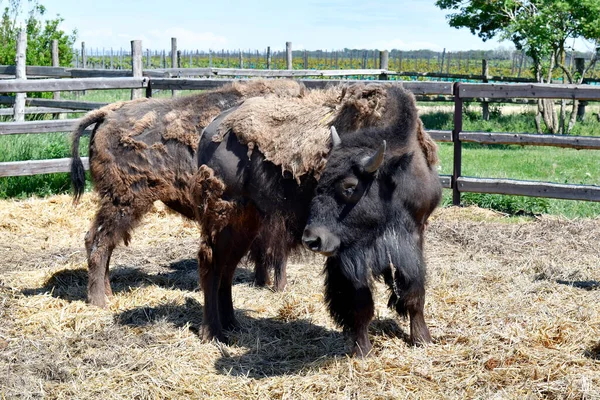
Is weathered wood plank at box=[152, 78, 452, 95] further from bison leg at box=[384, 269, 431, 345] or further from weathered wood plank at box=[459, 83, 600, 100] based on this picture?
bison leg at box=[384, 269, 431, 345]

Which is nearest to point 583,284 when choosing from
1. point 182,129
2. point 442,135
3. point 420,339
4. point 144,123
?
point 420,339

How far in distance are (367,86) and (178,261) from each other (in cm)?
411

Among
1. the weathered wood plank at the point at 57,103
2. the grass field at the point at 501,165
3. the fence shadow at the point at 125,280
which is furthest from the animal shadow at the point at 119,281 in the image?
the weathered wood plank at the point at 57,103

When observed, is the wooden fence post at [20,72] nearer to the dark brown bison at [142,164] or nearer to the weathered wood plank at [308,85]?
the weathered wood plank at [308,85]

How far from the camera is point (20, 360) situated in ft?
16.9

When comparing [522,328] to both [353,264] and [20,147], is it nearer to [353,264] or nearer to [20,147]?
[353,264]

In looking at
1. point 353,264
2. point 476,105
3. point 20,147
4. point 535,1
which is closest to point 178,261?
point 353,264

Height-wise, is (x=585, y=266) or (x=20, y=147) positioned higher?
(x=20, y=147)

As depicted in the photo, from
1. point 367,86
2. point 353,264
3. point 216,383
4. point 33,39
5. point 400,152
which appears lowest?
point 216,383

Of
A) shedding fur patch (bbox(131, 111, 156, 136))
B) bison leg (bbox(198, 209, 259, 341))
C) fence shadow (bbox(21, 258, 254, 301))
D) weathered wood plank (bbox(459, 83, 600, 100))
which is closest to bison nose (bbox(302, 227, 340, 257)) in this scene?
bison leg (bbox(198, 209, 259, 341))

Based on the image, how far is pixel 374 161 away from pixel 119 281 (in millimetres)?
4051

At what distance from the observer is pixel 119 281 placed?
765cm

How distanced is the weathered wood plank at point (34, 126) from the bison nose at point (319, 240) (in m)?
7.25

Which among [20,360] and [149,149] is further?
[149,149]
